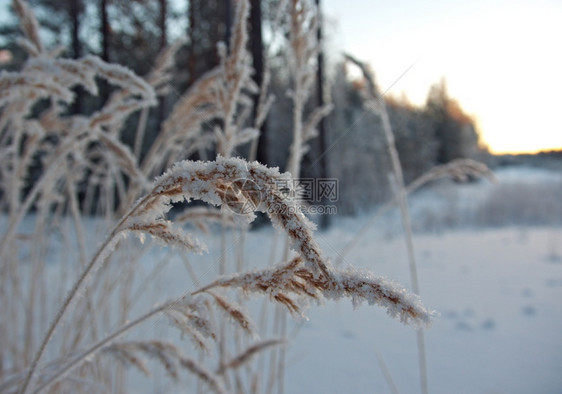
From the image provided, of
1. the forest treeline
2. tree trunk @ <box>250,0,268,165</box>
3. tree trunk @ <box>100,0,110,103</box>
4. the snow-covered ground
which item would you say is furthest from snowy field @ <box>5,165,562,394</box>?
tree trunk @ <box>100,0,110,103</box>

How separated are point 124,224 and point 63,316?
147 millimetres

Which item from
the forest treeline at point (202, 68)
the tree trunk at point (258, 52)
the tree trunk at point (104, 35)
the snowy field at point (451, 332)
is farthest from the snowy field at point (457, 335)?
the tree trunk at point (104, 35)

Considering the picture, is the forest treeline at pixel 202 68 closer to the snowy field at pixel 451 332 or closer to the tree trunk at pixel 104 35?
the tree trunk at pixel 104 35

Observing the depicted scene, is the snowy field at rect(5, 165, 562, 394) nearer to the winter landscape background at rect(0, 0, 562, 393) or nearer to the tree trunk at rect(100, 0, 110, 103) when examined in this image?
the winter landscape background at rect(0, 0, 562, 393)

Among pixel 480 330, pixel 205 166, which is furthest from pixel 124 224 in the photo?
pixel 480 330

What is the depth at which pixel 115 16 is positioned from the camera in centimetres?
715

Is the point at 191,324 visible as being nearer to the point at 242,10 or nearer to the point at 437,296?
the point at 242,10

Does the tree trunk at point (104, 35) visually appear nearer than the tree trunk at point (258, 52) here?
No

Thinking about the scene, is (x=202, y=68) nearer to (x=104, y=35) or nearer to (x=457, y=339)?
(x=104, y=35)

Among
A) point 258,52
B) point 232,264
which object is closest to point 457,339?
point 232,264

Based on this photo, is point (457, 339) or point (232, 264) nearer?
point (457, 339)

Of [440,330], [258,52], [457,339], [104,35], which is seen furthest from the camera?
[104,35]

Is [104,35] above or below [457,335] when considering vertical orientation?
above

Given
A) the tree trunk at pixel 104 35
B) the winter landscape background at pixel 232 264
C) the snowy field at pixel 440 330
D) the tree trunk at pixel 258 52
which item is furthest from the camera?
the tree trunk at pixel 104 35
